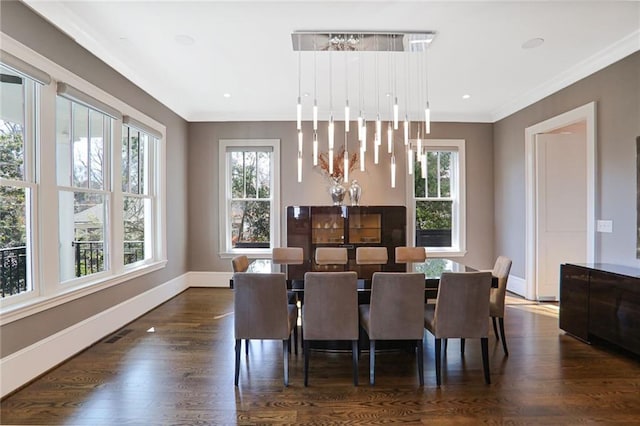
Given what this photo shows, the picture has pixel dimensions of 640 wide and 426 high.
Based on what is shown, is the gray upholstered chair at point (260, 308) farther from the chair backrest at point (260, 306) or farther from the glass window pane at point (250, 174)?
the glass window pane at point (250, 174)

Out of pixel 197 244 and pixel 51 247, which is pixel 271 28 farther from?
pixel 197 244

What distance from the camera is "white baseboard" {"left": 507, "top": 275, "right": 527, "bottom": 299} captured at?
4977mm

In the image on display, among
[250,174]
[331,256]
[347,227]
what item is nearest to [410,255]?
[331,256]

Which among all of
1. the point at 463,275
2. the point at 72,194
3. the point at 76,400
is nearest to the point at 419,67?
the point at 463,275

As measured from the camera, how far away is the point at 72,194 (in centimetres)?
314

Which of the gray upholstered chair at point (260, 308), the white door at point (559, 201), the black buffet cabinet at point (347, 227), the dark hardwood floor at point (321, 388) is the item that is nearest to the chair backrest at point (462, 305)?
the dark hardwood floor at point (321, 388)

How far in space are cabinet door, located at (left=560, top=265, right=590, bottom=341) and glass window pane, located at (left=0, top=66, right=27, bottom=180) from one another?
16.2 ft

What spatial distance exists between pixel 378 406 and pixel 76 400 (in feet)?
6.61

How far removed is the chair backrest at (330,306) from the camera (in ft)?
7.84

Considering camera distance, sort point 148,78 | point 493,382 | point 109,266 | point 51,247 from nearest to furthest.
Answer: point 493,382, point 51,247, point 109,266, point 148,78

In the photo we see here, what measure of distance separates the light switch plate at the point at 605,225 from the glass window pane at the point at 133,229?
5.26m

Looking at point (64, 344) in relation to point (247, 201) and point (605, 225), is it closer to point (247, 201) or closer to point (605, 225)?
point (247, 201)

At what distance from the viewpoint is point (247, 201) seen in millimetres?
5801

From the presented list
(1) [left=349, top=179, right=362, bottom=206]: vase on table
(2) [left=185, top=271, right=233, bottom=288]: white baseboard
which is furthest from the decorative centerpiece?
(2) [left=185, top=271, right=233, bottom=288]: white baseboard
